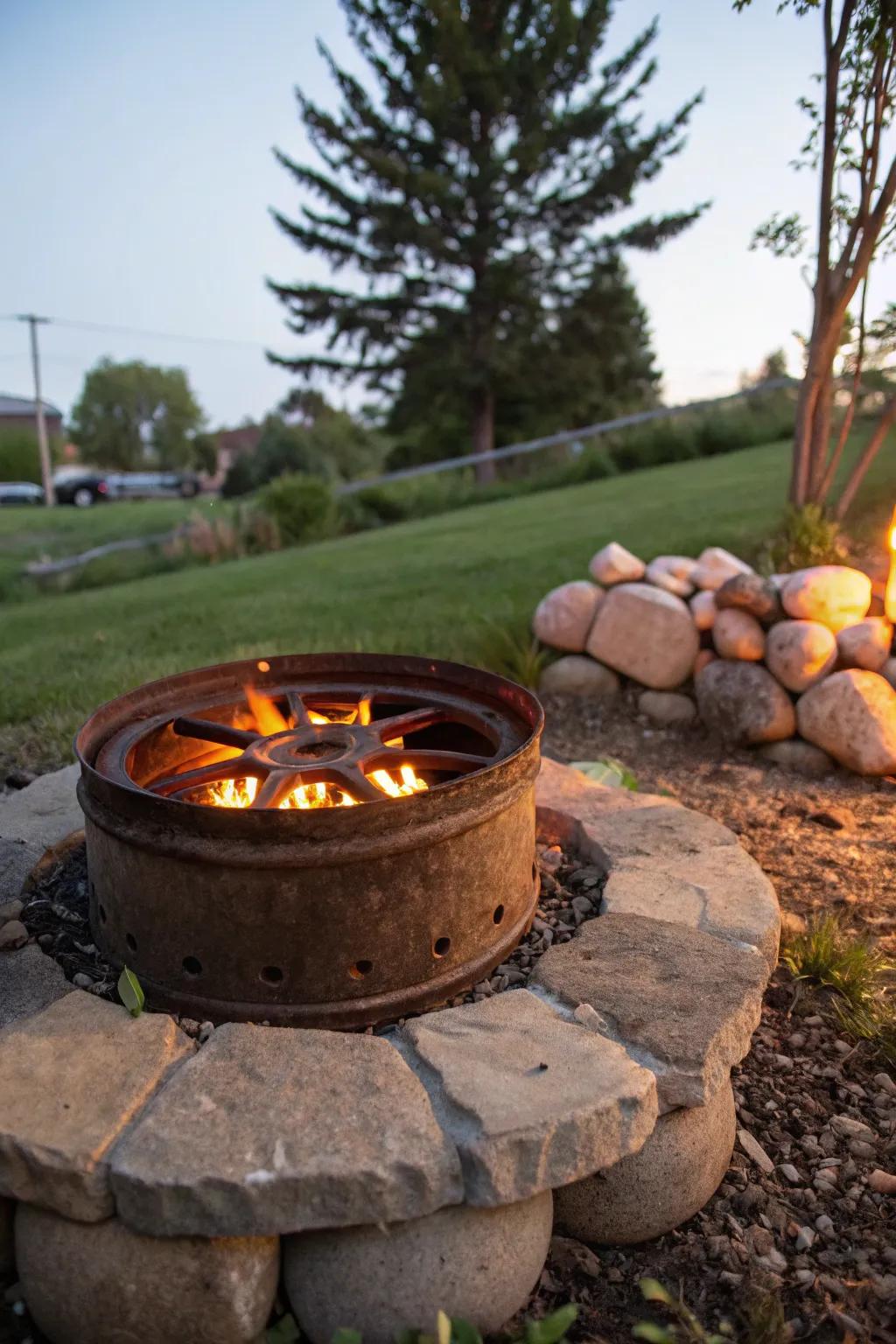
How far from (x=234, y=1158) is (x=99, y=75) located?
585cm

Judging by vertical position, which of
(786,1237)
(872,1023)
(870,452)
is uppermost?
(870,452)

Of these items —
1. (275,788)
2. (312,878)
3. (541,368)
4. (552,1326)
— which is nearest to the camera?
(552,1326)

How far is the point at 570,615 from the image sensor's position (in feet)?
14.5

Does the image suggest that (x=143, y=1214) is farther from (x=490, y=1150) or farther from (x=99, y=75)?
(x=99, y=75)

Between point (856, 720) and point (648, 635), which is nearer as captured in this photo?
point (856, 720)

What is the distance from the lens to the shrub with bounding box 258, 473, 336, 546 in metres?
12.2

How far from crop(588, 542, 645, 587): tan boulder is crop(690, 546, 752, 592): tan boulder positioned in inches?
10.5

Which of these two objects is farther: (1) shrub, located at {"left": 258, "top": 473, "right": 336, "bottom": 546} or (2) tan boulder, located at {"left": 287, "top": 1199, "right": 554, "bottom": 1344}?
(1) shrub, located at {"left": 258, "top": 473, "right": 336, "bottom": 546}

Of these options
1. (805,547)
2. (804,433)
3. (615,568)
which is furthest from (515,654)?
(804,433)

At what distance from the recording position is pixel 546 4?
18.3 meters

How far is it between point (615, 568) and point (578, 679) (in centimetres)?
55

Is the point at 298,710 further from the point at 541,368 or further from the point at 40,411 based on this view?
Answer: the point at 40,411

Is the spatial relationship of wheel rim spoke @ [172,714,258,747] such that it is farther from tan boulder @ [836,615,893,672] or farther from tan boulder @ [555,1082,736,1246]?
tan boulder @ [836,615,893,672]

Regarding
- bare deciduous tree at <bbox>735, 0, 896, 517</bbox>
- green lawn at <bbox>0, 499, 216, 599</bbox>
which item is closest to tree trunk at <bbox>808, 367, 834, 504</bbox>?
bare deciduous tree at <bbox>735, 0, 896, 517</bbox>
